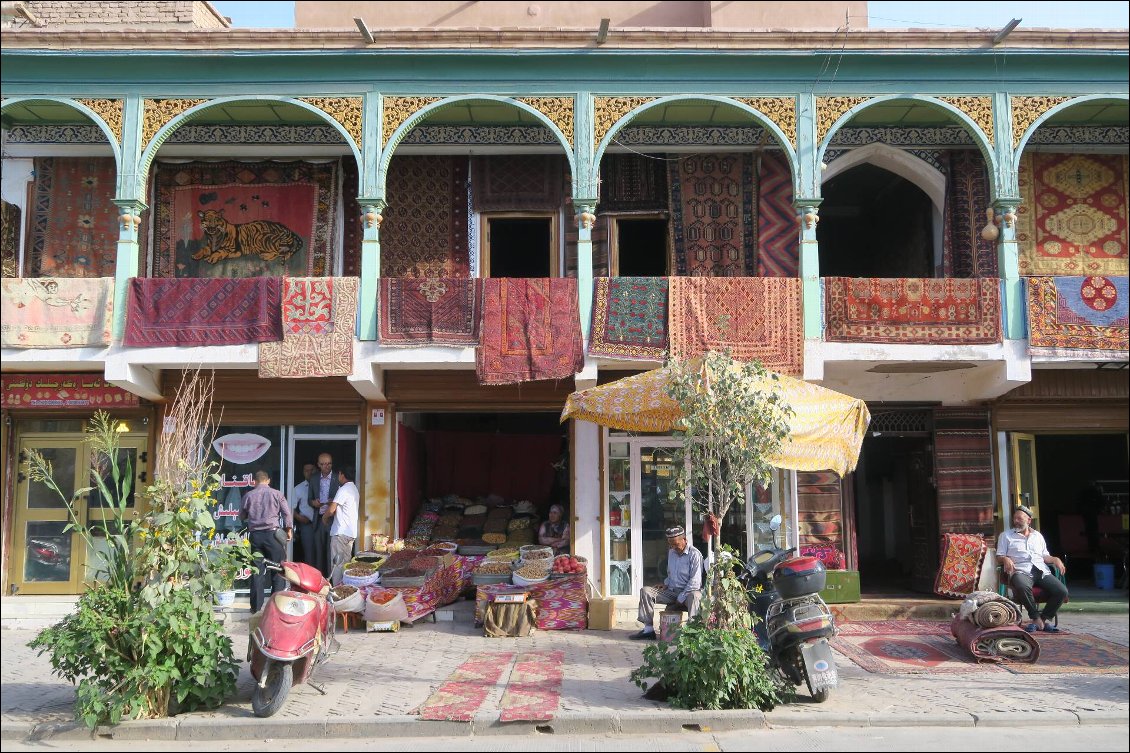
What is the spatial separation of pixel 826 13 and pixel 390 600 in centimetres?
1052

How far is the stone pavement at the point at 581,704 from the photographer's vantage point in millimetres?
6895

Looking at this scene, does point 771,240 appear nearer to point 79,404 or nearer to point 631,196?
point 631,196

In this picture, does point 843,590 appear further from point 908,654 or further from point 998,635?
point 998,635

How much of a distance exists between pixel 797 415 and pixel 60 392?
9.93 meters

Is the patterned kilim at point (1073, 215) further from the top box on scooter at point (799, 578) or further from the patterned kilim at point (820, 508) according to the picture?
the top box on scooter at point (799, 578)

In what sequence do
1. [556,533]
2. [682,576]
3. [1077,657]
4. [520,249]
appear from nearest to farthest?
[682,576], [1077,657], [556,533], [520,249]

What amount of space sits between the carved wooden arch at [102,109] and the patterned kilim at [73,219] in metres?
1.42

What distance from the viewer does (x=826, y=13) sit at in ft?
46.4

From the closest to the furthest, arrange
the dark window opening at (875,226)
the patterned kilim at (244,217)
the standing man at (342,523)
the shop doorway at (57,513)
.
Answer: the standing man at (342,523) → the shop doorway at (57,513) → the patterned kilim at (244,217) → the dark window opening at (875,226)

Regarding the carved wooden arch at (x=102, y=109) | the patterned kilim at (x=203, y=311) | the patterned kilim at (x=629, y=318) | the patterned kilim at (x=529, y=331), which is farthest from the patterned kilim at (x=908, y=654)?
the carved wooden arch at (x=102, y=109)

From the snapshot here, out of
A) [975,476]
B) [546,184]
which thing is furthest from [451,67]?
[975,476]

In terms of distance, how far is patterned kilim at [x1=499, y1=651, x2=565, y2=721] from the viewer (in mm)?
7080

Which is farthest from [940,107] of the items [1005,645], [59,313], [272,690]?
[59,313]

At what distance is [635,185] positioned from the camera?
539 inches
